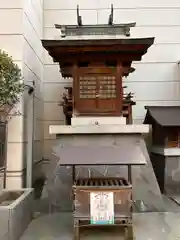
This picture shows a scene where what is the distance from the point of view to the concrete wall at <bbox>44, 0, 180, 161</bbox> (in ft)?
21.9

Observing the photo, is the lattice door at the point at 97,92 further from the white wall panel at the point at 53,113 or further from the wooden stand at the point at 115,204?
the white wall panel at the point at 53,113

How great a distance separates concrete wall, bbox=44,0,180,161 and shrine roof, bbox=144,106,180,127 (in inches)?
22.9

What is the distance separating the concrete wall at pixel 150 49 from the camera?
21.9 ft

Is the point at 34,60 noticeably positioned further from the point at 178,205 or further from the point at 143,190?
the point at 178,205

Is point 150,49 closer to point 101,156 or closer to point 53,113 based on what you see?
point 53,113

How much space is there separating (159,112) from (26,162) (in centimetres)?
265

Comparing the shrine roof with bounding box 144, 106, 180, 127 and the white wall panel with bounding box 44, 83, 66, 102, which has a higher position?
the white wall panel with bounding box 44, 83, 66, 102

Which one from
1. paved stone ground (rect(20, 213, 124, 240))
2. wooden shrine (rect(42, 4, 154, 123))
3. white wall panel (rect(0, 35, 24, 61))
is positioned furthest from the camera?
wooden shrine (rect(42, 4, 154, 123))

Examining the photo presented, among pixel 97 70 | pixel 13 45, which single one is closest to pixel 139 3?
pixel 97 70

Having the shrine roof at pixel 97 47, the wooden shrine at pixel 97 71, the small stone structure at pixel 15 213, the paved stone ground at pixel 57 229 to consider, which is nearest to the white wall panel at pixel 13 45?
the shrine roof at pixel 97 47

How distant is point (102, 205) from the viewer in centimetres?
327

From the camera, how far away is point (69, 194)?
4629mm

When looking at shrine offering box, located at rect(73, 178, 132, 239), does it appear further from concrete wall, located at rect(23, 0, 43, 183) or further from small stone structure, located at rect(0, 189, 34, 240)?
concrete wall, located at rect(23, 0, 43, 183)

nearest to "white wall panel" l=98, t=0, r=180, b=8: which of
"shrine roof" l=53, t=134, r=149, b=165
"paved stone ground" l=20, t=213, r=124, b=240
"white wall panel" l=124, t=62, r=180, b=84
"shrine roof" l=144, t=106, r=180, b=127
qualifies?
"white wall panel" l=124, t=62, r=180, b=84
